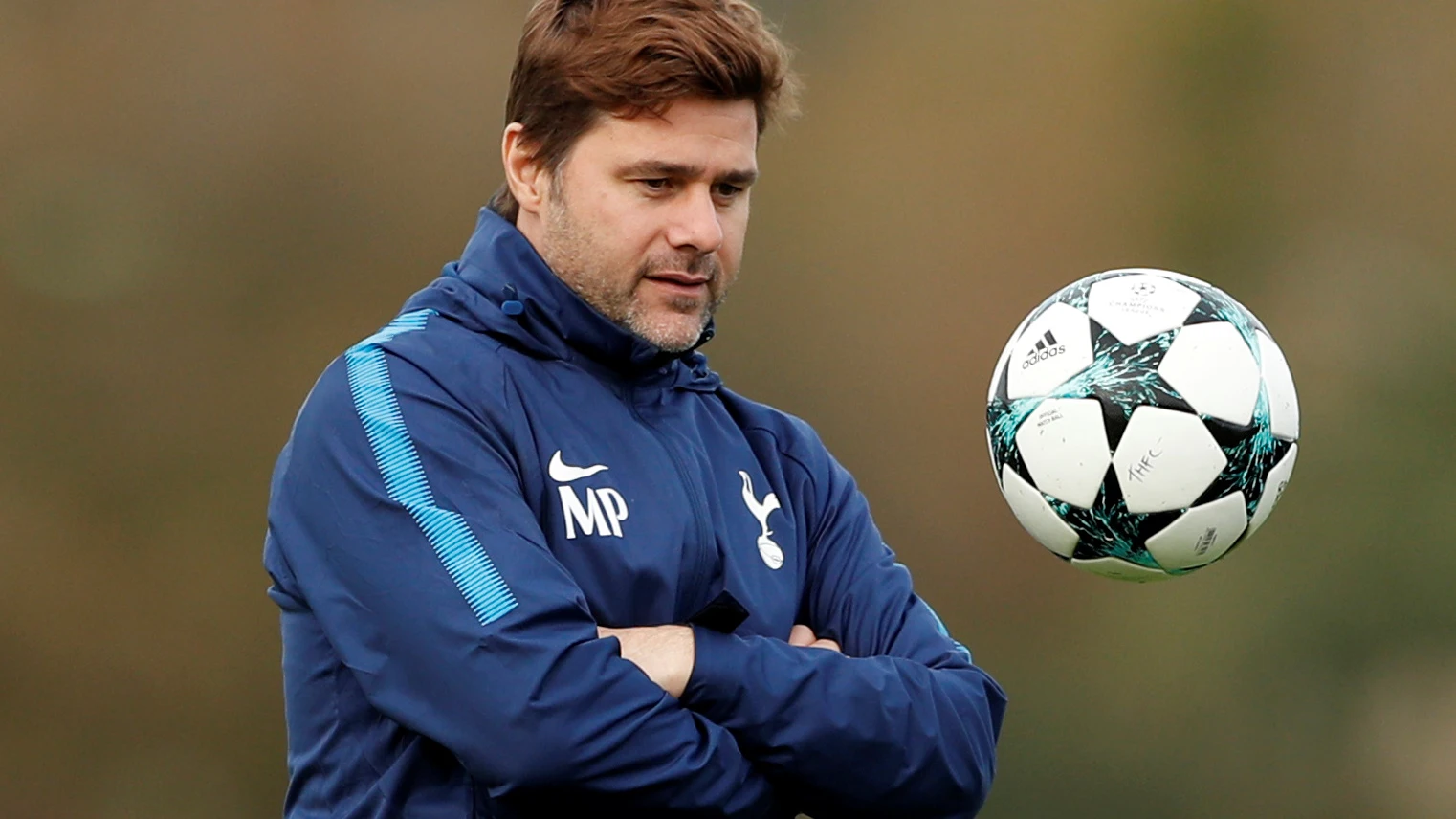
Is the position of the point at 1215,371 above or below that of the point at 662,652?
above

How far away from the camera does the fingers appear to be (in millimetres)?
2307

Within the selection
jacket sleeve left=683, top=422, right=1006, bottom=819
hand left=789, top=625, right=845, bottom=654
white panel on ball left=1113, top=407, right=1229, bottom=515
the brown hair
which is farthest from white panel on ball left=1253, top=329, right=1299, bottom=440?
the brown hair

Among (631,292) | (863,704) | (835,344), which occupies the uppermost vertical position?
(631,292)

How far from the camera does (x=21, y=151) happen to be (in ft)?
24.8

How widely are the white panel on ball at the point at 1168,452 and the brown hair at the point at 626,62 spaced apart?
26.1 inches

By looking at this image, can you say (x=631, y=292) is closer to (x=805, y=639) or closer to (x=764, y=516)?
(x=764, y=516)

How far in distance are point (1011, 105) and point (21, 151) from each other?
4556 millimetres

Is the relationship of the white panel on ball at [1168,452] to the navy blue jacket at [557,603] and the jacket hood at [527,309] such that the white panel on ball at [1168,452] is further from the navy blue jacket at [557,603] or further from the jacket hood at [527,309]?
the jacket hood at [527,309]

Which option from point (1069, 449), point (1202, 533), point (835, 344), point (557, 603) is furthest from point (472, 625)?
point (835, 344)

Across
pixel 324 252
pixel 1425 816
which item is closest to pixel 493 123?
pixel 324 252

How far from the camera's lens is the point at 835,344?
7773 millimetres

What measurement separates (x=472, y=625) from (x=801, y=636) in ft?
1.75

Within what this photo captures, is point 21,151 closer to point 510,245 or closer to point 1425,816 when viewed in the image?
point 510,245

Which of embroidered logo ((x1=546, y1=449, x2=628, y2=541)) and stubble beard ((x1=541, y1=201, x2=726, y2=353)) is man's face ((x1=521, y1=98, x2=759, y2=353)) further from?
embroidered logo ((x1=546, y1=449, x2=628, y2=541))
